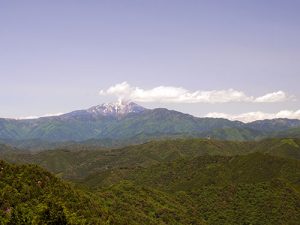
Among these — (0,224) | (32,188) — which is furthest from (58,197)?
(0,224)

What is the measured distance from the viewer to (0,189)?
138m

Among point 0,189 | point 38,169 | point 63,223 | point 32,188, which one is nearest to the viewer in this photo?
point 63,223

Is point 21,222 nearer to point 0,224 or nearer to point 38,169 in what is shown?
point 0,224

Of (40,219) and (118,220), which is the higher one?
(40,219)

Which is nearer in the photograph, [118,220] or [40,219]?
[40,219]

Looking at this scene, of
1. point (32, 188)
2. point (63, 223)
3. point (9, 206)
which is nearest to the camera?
point (63, 223)

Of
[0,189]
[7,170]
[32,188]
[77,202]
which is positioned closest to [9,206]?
[0,189]

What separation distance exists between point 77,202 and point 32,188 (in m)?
24.8

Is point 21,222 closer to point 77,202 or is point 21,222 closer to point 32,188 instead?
point 32,188

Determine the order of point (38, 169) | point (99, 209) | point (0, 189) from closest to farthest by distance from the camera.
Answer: point (0, 189), point (38, 169), point (99, 209)

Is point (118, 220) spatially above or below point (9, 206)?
below

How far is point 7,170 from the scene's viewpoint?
157 meters

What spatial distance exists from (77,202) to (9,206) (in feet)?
145

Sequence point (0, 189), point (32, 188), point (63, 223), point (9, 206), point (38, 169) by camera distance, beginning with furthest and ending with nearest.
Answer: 1. point (38, 169)
2. point (32, 188)
3. point (0, 189)
4. point (9, 206)
5. point (63, 223)
